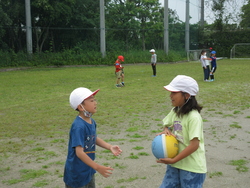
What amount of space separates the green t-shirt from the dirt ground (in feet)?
5.14

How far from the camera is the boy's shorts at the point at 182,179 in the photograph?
319 cm

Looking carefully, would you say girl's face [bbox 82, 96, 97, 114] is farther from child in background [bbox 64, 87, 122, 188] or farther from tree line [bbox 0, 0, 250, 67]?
tree line [bbox 0, 0, 250, 67]

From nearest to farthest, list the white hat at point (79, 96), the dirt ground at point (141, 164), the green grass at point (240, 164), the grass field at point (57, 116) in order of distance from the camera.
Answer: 1. the white hat at point (79, 96)
2. the dirt ground at point (141, 164)
3. the green grass at point (240, 164)
4. the grass field at point (57, 116)

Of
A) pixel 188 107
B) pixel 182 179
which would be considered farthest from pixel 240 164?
pixel 188 107

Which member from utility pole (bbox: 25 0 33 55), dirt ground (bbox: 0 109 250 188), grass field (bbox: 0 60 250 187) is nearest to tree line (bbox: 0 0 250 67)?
utility pole (bbox: 25 0 33 55)

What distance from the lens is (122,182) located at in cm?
479

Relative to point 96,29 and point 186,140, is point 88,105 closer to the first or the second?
point 186,140

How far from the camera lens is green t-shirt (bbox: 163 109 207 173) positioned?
3154mm

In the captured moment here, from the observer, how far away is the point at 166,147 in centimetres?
325

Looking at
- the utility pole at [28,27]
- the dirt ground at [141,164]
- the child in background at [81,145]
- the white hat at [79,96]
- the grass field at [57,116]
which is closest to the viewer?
the child in background at [81,145]

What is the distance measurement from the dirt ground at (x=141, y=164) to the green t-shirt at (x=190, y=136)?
1566 millimetres

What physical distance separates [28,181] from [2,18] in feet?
88.4

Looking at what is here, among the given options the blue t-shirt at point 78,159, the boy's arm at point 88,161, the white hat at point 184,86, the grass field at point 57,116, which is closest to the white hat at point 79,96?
the blue t-shirt at point 78,159

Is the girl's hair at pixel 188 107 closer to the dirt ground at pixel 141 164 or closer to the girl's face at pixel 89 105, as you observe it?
the girl's face at pixel 89 105
